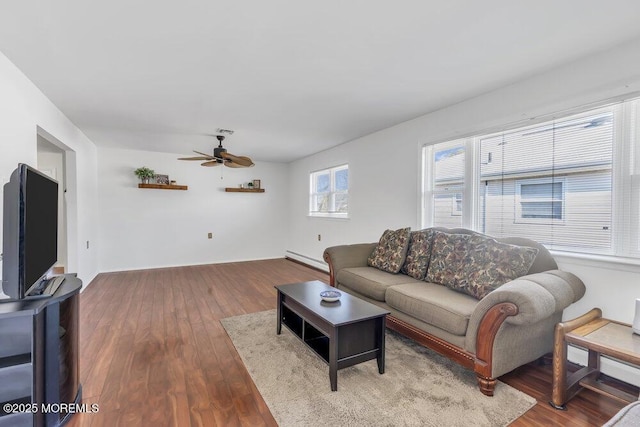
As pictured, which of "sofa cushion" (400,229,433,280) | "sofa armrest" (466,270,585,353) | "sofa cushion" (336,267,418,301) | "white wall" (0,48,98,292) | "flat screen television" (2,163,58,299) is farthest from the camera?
"sofa cushion" (400,229,433,280)

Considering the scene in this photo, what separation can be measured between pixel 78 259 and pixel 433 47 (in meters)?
4.76

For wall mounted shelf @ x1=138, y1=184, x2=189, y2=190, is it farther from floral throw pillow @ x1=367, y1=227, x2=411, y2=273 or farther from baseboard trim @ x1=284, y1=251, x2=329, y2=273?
floral throw pillow @ x1=367, y1=227, x2=411, y2=273

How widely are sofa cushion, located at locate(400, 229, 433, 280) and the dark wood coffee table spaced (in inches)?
36.0

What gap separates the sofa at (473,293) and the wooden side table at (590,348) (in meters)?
0.14

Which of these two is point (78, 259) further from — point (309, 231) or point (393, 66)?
point (393, 66)

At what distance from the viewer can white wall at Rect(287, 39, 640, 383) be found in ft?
6.79

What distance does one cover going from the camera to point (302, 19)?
5.75 feet

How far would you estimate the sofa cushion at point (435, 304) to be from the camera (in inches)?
80.7

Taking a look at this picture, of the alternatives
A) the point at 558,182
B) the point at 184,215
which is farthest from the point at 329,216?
the point at 558,182

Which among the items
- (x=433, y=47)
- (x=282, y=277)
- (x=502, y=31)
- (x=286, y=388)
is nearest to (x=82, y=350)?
(x=286, y=388)

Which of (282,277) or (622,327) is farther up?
(622,327)

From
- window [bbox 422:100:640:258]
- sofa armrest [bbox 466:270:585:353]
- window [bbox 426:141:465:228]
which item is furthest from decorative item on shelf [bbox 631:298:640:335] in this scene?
window [bbox 426:141:465:228]

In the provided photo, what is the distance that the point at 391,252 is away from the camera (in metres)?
3.26

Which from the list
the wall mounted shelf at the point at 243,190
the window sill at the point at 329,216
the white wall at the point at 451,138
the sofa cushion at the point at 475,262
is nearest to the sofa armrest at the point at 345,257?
Answer: the white wall at the point at 451,138
